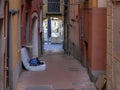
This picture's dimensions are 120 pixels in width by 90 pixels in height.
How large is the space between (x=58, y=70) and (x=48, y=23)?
32.3 metres

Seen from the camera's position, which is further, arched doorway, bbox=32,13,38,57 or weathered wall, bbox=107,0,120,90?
arched doorway, bbox=32,13,38,57

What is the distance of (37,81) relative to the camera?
53.6 feet

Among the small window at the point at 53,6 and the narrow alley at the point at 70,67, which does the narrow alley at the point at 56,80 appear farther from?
the small window at the point at 53,6

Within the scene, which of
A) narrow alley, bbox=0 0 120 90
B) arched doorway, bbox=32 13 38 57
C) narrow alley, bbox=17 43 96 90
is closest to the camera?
narrow alley, bbox=0 0 120 90

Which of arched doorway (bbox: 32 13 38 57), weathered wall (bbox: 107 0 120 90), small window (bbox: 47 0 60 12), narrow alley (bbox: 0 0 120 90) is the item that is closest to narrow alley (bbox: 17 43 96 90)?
narrow alley (bbox: 0 0 120 90)

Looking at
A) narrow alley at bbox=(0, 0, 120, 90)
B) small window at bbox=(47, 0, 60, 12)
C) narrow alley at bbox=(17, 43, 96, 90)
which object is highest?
small window at bbox=(47, 0, 60, 12)

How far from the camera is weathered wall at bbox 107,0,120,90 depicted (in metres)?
11.1

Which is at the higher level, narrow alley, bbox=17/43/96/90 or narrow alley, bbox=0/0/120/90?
narrow alley, bbox=0/0/120/90

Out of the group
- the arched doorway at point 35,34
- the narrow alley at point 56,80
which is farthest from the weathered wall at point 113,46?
the arched doorway at point 35,34

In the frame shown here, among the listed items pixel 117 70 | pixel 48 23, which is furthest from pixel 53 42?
pixel 117 70

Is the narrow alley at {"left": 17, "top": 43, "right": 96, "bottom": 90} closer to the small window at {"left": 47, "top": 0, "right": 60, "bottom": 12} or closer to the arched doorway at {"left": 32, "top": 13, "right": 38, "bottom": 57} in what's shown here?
the arched doorway at {"left": 32, "top": 13, "right": 38, "bottom": 57}

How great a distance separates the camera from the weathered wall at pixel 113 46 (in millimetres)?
11125

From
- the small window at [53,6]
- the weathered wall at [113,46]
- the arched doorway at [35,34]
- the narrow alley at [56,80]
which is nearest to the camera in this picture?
the weathered wall at [113,46]

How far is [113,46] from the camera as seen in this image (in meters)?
12.0
